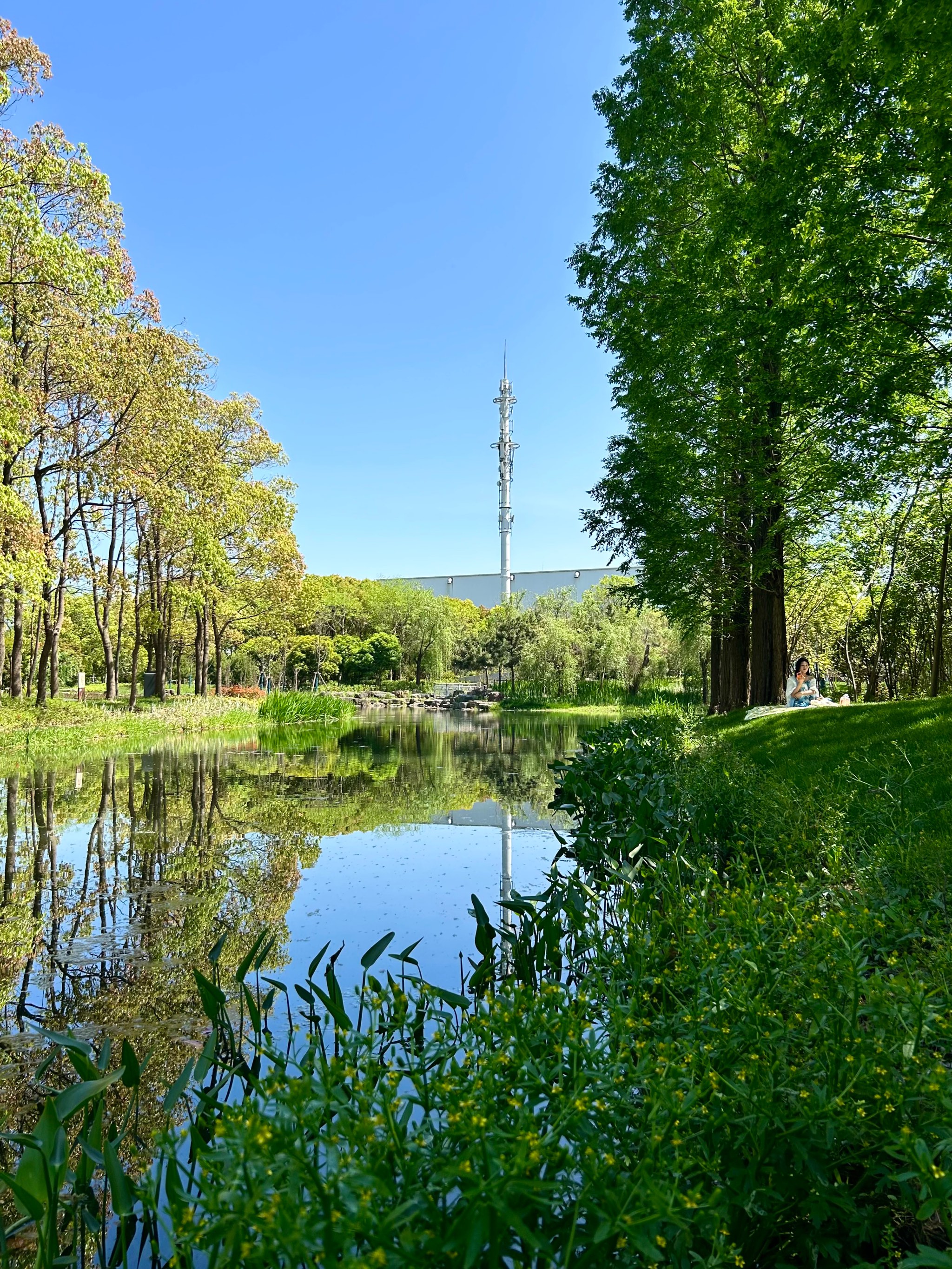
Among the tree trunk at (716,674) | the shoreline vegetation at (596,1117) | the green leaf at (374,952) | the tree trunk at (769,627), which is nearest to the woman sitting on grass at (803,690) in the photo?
the tree trunk at (769,627)

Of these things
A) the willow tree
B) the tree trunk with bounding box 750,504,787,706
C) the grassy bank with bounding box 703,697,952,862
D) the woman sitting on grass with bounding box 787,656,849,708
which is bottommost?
the grassy bank with bounding box 703,697,952,862

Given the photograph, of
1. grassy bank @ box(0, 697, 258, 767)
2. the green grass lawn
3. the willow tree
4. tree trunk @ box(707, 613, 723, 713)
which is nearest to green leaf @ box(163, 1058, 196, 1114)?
the green grass lawn

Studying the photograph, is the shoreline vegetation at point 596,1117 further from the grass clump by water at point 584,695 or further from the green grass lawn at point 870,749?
the grass clump by water at point 584,695

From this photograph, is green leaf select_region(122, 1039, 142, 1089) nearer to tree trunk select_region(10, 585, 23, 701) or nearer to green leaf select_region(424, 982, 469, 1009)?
green leaf select_region(424, 982, 469, 1009)

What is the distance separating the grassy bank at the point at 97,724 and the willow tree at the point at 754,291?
11.9 metres

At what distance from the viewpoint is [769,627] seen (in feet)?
41.8

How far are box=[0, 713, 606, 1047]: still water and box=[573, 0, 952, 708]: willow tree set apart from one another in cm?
521

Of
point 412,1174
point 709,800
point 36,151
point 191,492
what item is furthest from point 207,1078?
point 191,492

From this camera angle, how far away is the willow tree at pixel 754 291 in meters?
7.34

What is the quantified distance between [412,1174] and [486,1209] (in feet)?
0.60

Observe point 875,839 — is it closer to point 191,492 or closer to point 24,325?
point 24,325

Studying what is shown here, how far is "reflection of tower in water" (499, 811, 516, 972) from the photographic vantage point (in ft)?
13.0

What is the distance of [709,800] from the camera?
4977mm

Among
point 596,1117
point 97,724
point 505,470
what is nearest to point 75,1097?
point 596,1117
